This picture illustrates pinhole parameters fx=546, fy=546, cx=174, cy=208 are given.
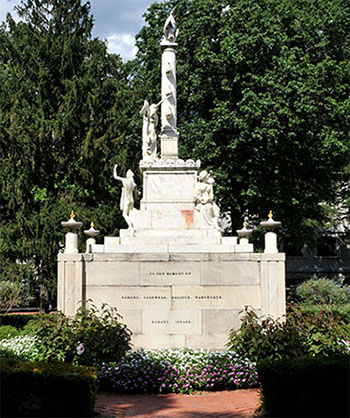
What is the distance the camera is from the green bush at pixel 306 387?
27.8 feet

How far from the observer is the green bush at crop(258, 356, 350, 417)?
8461mm

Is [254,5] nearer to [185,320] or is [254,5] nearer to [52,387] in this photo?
[185,320]

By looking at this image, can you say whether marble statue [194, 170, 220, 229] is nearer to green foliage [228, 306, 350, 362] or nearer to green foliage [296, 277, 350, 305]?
green foliage [228, 306, 350, 362]

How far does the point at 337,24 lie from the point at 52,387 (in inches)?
972

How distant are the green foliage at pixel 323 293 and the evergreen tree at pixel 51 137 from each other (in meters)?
10.1

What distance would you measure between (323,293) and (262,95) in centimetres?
989

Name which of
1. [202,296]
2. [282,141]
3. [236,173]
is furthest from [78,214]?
[202,296]

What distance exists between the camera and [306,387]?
8727 millimetres

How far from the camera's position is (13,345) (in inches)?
545

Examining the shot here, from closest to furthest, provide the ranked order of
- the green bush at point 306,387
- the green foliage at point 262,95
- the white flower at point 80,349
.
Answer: the green bush at point 306,387 → the white flower at point 80,349 → the green foliage at point 262,95

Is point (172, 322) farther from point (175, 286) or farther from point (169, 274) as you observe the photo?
point (169, 274)

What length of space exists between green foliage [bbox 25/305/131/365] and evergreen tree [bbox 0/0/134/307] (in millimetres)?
13437

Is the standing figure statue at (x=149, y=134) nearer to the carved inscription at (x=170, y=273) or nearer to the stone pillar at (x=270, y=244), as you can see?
the carved inscription at (x=170, y=273)

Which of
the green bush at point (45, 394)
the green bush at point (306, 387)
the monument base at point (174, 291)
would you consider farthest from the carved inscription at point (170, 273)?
the green bush at point (45, 394)
